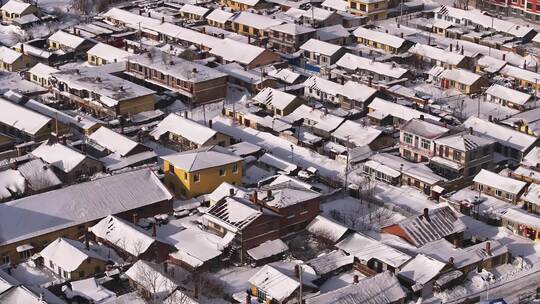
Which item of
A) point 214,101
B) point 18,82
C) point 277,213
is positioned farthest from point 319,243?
point 18,82

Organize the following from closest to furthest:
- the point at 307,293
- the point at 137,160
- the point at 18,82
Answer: the point at 307,293
the point at 137,160
the point at 18,82

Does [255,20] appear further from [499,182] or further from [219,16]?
[499,182]

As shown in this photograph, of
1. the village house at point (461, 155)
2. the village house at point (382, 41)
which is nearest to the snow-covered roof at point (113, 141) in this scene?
the village house at point (461, 155)

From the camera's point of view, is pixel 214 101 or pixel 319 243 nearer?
pixel 319 243

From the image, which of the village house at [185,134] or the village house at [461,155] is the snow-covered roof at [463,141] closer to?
the village house at [461,155]

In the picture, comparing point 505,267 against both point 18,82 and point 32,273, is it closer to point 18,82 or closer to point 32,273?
point 32,273

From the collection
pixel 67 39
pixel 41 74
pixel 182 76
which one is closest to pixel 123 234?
pixel 182 76
